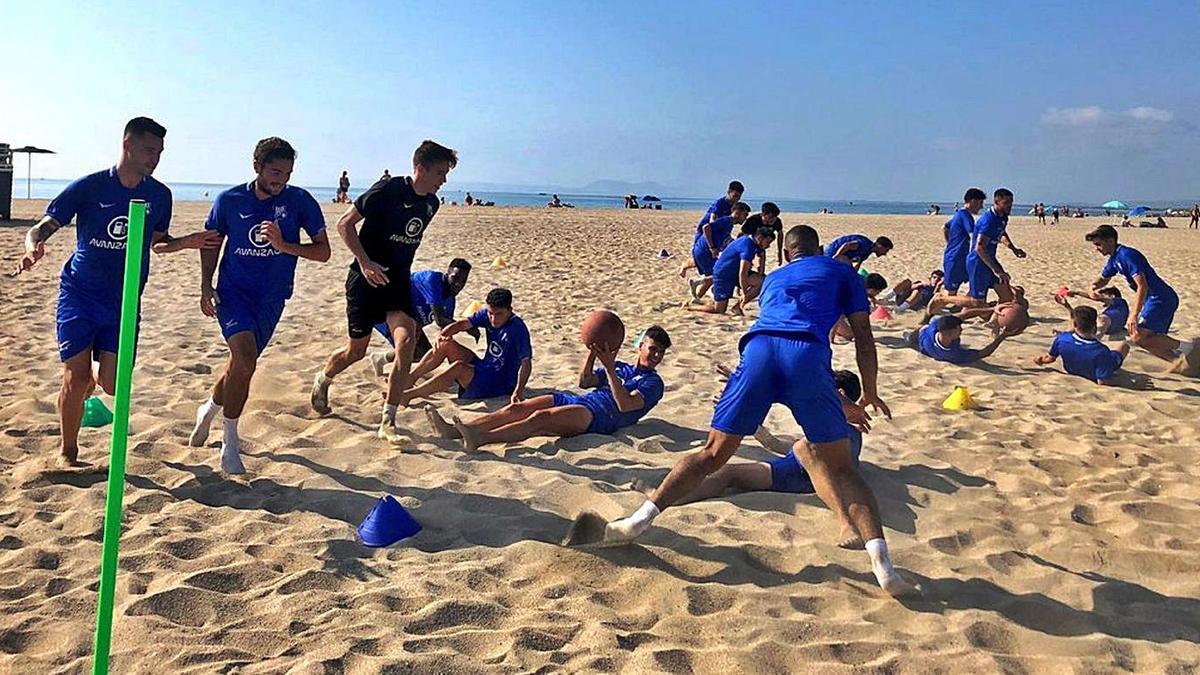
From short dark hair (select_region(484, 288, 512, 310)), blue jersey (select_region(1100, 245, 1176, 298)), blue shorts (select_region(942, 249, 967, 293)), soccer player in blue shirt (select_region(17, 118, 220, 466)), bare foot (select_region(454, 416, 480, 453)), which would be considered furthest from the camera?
blue shorts (select_region(942, 249, 967, 293))

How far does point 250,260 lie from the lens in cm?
480

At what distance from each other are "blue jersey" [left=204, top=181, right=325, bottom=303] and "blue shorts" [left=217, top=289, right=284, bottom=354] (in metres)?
0.03

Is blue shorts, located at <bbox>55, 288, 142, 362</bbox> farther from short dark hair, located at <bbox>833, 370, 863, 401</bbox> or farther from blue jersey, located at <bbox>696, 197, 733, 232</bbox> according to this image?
blue jersey, located at <bbox>696, 197, 733, 232</bbox>

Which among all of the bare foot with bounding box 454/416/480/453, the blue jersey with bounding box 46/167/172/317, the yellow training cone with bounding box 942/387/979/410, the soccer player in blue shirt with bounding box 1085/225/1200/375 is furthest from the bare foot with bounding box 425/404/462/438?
the soccer player in blue shirt with bounding box 1085/225/1200/375

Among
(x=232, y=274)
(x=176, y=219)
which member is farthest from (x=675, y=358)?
(x=176, y=219)

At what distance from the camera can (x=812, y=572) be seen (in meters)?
3.80

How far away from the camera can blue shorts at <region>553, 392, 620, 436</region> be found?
5.55 meters

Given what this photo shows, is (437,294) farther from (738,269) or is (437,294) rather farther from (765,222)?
(765,222)

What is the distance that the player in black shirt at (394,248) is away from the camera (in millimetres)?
5348

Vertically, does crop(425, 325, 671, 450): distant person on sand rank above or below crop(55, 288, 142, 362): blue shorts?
below

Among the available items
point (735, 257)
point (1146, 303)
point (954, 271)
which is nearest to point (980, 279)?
point (954, 271)

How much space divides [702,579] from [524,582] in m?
0.75

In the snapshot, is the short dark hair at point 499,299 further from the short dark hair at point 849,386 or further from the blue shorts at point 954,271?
the blue shorts at point 954,271

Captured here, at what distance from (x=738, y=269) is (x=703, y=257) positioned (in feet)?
4.21
